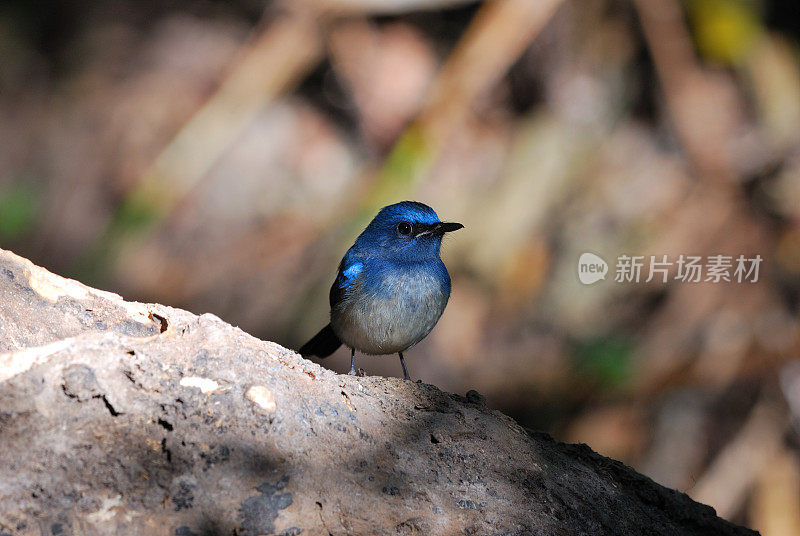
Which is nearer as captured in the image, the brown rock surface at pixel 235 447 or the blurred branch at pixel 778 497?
the brown rock surface at pixel 235 447

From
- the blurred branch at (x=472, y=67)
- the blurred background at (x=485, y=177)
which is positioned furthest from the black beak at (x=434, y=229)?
the blurred branch at (x=472, y=67)

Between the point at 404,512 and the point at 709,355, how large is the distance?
15.1 feet

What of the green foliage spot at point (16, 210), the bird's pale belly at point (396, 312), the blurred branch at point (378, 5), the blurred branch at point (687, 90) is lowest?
the green foliage spot at point (16, 210)

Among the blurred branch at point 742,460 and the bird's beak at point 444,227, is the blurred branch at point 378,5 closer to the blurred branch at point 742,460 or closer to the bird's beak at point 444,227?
the bird's beak at point 444,227

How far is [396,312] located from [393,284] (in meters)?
0.13

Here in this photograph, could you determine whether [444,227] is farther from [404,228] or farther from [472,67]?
[472,67]

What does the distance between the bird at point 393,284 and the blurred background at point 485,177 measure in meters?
1.84

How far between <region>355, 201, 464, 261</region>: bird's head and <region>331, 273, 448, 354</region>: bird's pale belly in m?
0.15

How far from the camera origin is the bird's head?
3744 millimetres

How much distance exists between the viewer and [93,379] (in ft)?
6.44

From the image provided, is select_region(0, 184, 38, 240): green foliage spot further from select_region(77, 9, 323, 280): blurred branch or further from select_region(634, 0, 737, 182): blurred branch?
select_region(634, 0, 737, 182): blurred branch

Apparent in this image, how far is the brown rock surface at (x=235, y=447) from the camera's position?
A: 1.82 metres

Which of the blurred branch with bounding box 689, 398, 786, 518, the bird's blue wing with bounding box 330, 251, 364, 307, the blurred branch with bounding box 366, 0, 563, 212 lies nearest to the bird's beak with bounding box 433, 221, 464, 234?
the bird's blue wing with bounding box 330, 251, 364, 307

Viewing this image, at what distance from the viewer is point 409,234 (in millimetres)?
3760
